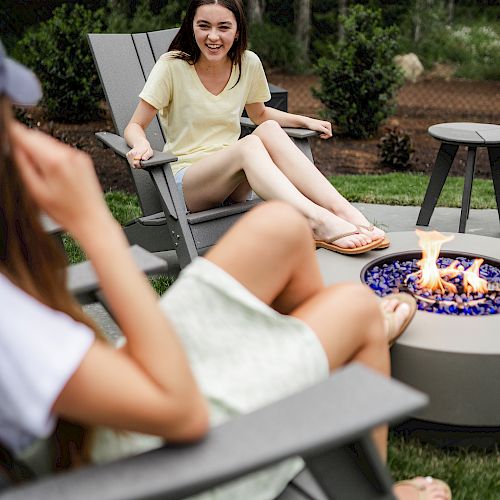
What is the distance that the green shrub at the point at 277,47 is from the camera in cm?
1133

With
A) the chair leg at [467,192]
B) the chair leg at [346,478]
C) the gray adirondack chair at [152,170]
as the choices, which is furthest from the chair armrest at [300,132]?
the chair leg at [346,478]

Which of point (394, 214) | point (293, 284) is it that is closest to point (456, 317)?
point (293, 284)

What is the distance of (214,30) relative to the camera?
11.1 ft

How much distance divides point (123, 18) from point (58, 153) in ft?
29.5

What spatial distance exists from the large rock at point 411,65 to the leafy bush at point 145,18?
355 centimetres

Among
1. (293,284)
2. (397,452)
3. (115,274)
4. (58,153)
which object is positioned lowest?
(397,452)

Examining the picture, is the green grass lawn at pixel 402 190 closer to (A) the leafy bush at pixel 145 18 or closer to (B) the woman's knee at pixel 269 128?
(B) the woman's knee at pixel 269 128

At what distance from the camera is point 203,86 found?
142 inches

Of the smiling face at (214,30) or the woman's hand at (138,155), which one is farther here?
the smiling face at (214,30)

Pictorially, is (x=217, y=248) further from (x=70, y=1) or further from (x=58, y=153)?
(x=70, y=1)

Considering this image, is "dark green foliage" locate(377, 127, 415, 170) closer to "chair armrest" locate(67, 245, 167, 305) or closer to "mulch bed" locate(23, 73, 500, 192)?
"mulch bed" locate(23, 73, 500, 192)

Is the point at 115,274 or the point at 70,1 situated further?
the point at 70,1

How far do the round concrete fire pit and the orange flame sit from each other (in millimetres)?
270

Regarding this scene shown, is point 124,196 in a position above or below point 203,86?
below
